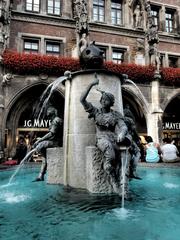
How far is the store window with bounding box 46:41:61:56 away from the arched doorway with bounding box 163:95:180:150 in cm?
950

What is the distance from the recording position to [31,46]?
54.5 feet

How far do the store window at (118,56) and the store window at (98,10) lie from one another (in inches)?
101

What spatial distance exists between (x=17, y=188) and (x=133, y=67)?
13679mm

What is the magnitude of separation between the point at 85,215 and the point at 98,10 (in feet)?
59.9

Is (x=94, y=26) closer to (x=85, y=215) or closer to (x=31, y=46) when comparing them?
(x=31, y=46)

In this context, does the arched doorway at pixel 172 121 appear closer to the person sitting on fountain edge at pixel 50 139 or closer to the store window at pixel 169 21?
the store window at pixel 169 21

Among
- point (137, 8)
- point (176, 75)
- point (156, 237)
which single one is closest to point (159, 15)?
point (137, 8)

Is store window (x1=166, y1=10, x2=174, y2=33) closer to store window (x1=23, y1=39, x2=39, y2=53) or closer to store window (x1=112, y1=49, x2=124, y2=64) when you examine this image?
store window (x1=112, y1=49, x2=124, y2=64)

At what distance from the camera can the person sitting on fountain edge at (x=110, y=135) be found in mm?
3748

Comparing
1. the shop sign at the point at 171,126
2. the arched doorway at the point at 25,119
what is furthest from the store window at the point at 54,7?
the shop sign at the point at 171,126

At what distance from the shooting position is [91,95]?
4.96 m

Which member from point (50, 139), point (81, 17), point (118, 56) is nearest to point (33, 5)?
point (81, 17)

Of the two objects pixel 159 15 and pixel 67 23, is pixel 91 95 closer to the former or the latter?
pixel 67 23

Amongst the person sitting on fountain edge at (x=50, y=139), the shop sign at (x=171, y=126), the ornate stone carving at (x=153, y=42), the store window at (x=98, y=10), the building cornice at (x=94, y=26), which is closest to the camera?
the person sitting on fountain edge at (x=50, y=139)
